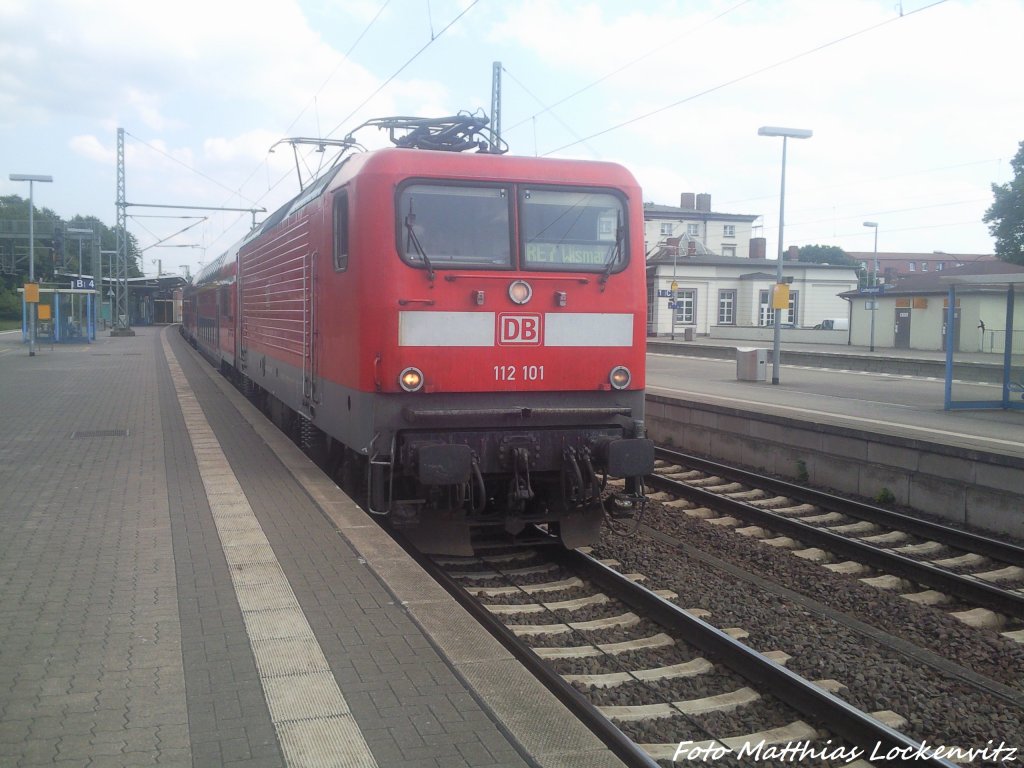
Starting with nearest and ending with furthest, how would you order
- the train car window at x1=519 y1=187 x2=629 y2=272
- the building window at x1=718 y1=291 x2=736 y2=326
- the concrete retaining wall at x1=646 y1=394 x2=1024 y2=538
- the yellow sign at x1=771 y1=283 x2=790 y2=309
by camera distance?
the train car window at x1=519 y1=187 x2=629 y2=272, the concrete retaining wall at x1=646 y1=394 x2=1024 y2=538, the yellow sign at x1=771 y1=283 x2=790 y2=309, the building window at x1=718 y1=291 x2=736 y2=326

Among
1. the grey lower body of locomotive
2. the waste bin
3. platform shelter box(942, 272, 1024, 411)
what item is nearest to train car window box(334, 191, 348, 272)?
the grey lower body of locomotive

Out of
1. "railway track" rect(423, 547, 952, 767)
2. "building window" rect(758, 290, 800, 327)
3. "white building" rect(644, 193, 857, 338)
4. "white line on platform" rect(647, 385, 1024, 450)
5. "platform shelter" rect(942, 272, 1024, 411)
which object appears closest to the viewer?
"railway track" rect(423, 547, 952, 767)

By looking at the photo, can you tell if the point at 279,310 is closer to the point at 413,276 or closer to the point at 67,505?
the point at 67,505

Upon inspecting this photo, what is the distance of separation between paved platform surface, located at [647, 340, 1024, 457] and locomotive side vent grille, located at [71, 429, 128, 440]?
30.3ft

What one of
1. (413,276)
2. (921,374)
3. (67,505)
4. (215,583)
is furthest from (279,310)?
(921,374)

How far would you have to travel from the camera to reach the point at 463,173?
24.0ft

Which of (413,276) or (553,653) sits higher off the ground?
(413,276)

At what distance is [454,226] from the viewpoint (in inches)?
287

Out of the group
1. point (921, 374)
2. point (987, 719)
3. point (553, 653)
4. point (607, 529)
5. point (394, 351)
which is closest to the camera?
point (987, 719)

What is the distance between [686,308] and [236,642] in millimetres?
58048

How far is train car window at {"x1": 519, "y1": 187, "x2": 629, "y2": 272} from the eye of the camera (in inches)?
293

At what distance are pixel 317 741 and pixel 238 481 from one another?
5975mm

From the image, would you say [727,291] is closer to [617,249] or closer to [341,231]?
[617,249]

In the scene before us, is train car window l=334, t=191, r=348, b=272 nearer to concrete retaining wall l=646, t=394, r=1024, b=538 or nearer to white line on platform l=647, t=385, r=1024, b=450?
concrete retaining wall l=646, t=394, r=1024, b=538
